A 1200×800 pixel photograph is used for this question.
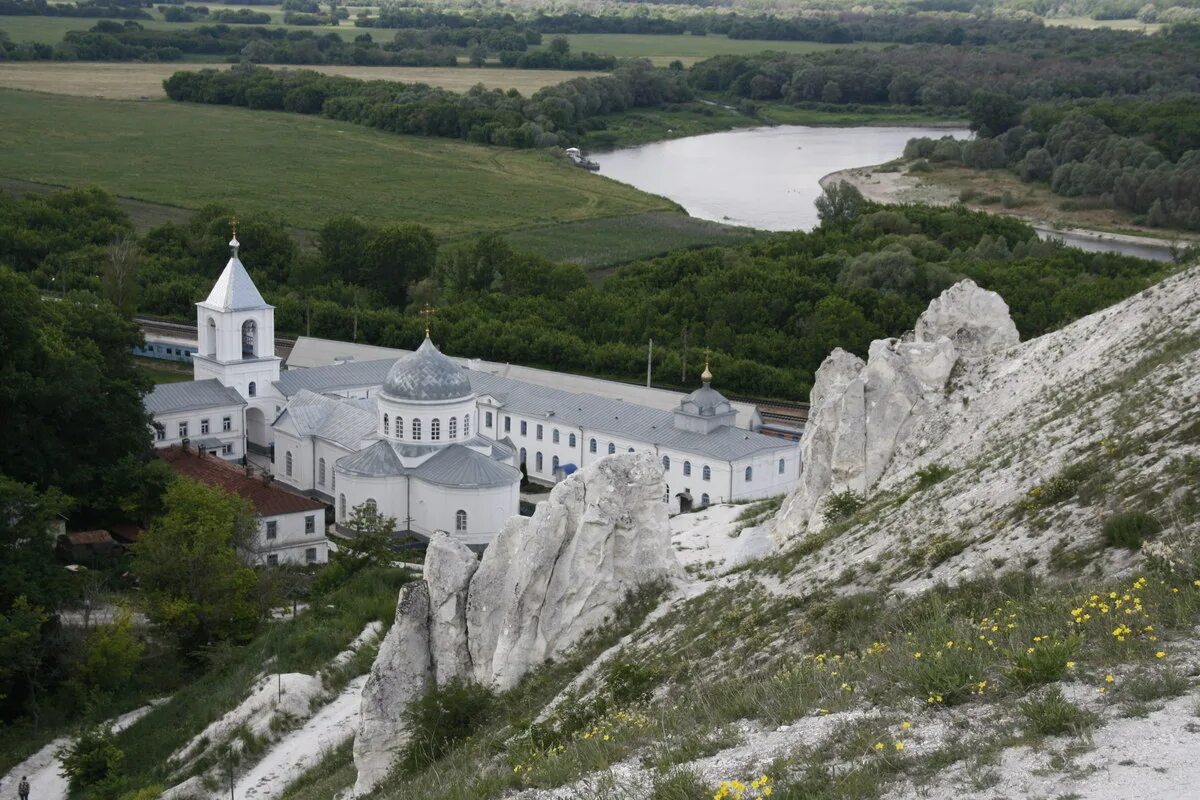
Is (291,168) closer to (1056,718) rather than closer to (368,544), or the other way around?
(368,544)

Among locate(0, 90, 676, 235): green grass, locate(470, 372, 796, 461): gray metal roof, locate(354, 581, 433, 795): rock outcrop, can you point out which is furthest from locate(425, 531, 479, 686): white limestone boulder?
locate(0, 90, 676, 235): green grass

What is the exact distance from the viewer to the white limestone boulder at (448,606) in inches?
808

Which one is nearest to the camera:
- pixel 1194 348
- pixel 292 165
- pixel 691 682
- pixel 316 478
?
pixel 691 682

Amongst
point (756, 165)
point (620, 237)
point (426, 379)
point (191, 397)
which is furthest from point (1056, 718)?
point (756, 165)

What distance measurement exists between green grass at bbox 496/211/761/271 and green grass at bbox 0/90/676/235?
2360mm

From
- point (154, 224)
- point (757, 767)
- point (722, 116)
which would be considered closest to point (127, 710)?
point (757, 767)

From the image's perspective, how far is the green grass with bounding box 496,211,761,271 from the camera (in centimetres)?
8606

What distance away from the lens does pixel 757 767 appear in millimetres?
11539

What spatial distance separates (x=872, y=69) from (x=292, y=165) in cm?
7060

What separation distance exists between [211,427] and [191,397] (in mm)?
1155

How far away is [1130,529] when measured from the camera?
563 inches

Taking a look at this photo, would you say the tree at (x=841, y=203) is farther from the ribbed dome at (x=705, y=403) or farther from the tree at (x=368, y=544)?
the tree at (x=368, y=544)

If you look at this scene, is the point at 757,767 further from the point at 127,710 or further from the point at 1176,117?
the point at 1176,117

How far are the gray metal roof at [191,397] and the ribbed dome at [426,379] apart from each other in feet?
27.8
